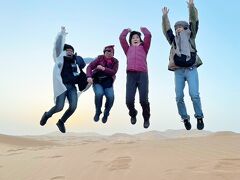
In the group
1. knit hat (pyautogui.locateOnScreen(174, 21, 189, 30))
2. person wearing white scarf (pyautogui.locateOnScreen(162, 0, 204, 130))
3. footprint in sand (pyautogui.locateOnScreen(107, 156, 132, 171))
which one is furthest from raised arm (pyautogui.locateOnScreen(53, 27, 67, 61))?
footprint in sand (pyautogui.locateOnScreen(107, 156, 132, 171))

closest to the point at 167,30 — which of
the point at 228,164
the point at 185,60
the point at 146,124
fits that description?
the point at 185,60

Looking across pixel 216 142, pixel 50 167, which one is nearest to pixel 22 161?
pixel 50 167

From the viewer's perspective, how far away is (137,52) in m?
8.95

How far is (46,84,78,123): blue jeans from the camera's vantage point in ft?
32.8

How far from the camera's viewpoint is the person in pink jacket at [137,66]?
353 inches

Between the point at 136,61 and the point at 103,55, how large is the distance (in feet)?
4.22

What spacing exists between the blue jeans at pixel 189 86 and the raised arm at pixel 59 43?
2.67 meters

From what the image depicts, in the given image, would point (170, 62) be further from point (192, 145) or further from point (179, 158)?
point (179, 158)

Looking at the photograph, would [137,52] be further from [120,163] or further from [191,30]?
[120,163]

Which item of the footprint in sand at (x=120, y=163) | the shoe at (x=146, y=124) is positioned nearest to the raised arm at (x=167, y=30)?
the shoe at (x=146, y=124)

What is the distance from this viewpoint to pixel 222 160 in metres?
5.43

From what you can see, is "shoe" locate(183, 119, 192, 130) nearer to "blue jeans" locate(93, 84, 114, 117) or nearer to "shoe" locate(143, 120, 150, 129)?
"shoe" locate(143, 120, 150, 129)

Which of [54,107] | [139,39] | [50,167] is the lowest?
[50,167]

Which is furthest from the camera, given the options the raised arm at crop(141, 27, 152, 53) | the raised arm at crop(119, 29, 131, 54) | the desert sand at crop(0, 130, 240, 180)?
the raised arm at crop(119, 29, 131, 54)
